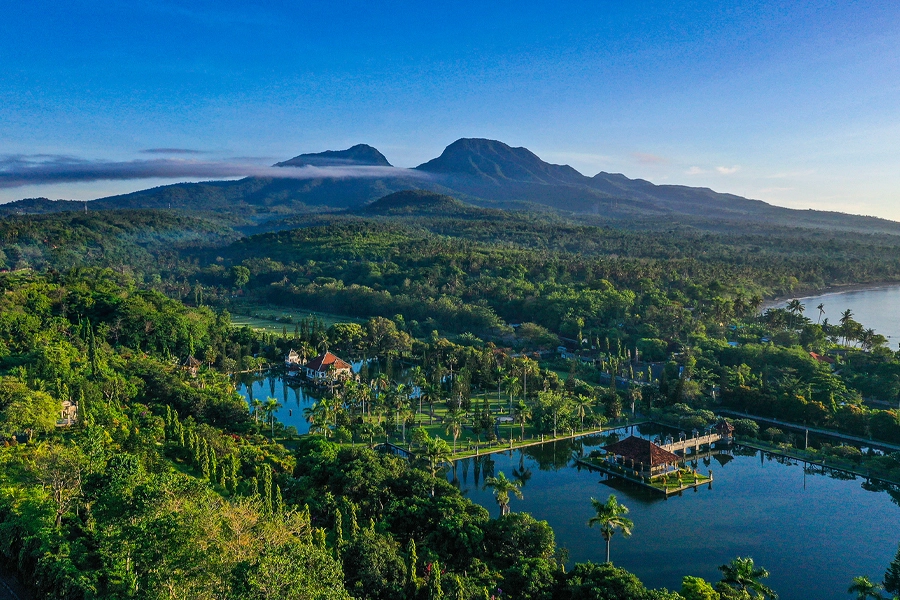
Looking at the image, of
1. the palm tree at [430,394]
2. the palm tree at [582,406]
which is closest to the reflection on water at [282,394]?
the palm tree at [430,394]

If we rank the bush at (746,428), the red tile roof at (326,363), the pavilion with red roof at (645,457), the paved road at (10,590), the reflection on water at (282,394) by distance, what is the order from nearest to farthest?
the paved road at (10,590) → the pavilion with red roof at (645,457) → the bush at (746,428) → the reflection on water at (282,394) → the red tile roof at (326,363)

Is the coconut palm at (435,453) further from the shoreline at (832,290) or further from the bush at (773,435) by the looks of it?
the shoreline at (832,290)

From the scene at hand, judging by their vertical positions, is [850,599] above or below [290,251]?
below

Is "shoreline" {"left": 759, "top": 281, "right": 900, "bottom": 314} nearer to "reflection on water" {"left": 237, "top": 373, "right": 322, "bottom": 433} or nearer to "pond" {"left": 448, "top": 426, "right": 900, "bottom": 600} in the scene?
"pond" {"left": 448, "top": 426, "right": 900, "bottom": 600}

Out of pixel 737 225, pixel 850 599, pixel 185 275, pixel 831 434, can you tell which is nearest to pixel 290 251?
pixel 185 275

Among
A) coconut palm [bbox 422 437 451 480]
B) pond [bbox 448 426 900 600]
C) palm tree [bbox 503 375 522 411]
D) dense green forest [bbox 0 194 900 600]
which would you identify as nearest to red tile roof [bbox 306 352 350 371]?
dense green forest [bbox 0 194 900 600]

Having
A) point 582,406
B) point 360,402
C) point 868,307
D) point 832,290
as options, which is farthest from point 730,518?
point 832,290

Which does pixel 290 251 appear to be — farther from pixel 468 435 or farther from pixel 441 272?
pixel 468 435
